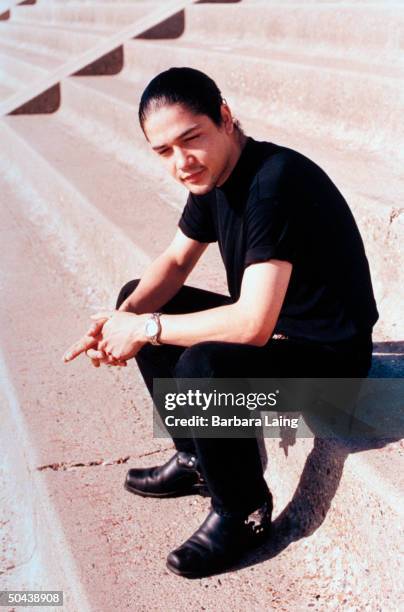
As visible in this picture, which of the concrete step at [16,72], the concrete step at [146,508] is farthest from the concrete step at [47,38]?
the concrete step at [146,508]

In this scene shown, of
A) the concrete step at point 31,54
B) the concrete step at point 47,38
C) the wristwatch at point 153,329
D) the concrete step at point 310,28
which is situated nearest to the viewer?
the wristwatch at point 153,329

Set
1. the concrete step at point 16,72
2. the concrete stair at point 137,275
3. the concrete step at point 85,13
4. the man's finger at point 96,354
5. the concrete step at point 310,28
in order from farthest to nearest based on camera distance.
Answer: the concrete step at point 16,72, the concrete step at point 85,13, the concrete step at point 310,28, the man's finger at point 96,354, the concrete stair at point 137,275

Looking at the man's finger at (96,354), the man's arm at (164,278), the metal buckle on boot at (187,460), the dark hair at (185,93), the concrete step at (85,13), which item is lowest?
the concrete step at (85,13)

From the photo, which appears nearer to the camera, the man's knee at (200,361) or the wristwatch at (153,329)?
the man's knee at (200,361)

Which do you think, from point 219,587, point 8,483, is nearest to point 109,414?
point 8,483

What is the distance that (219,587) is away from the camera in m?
2.00

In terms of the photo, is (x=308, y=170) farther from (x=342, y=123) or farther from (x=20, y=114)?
(x=20, y=114)

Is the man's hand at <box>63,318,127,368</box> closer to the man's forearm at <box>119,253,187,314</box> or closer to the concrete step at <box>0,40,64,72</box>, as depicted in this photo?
the man's forearm at <box>119,253,187,314</box>

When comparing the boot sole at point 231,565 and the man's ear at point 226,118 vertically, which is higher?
the man's ear at point 226,118

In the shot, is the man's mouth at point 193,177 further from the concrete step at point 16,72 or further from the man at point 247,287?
the concrete step at point 16,72

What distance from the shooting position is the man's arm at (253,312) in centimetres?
184

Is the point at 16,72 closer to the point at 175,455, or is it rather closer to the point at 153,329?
the point at 175,455

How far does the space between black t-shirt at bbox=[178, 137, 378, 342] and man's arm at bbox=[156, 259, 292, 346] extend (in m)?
0.03

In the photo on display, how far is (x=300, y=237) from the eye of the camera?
188cm
